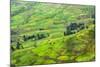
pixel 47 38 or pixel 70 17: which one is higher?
pixel 70 17

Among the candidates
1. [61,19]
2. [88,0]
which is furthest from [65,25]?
[88,0]

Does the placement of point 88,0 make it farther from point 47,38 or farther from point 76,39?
point 47,38
